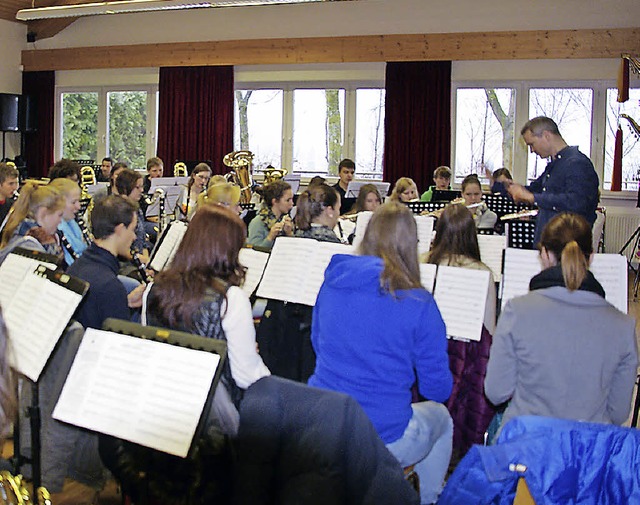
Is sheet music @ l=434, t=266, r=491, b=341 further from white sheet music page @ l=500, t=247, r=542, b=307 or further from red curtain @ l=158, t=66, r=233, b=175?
red curtain @ l=158, t=66, r=233, b=175

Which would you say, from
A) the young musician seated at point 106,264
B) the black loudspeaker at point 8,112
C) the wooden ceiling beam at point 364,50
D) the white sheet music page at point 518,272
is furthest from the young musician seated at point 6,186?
the black loudspeaker at point 8,112

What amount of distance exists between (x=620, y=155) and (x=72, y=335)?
8.41 m

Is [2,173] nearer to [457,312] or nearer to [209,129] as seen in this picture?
[457,312]

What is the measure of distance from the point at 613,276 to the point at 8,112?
1146 centimetres

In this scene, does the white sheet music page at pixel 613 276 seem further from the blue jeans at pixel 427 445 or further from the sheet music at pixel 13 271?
the sheet music at pixel 13 271

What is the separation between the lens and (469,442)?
11.6 ft

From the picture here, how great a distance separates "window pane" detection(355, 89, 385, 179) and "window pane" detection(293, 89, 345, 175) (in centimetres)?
28

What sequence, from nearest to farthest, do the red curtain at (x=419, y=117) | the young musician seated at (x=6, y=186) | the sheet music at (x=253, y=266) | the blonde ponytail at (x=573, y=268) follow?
the blonde ponytail at (x=573, y=268) < the sheet music at (x=253, y=266) < the young musician seated at (x=6, y=186) < the red curtain at (x=419, y=117)

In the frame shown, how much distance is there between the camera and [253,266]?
390cm

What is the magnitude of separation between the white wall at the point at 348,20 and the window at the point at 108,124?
0.88 meters

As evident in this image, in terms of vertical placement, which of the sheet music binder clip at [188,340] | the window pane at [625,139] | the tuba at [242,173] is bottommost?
the sheet music binder clip at [188,340]

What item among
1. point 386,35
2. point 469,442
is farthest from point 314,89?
point 469,442

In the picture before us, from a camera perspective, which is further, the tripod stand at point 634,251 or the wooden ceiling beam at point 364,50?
the wooden ceiling beam at point 364,50

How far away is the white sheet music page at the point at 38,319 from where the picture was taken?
2.42 m
